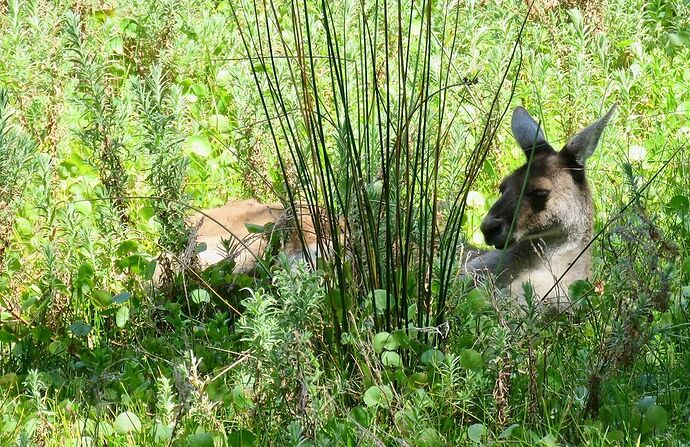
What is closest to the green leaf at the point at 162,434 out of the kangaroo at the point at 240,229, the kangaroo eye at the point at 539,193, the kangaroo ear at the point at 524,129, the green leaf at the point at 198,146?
the kangaroo at the point at 240,229

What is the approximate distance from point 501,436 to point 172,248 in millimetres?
1894

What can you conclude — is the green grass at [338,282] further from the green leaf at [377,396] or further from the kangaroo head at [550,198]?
the kangaroo head at [550,198]

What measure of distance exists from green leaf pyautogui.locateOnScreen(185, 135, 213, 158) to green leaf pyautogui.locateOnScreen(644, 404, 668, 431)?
3.93 m

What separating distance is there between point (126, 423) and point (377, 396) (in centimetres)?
85

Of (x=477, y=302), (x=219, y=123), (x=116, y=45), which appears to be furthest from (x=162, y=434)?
(x=116, y=45)

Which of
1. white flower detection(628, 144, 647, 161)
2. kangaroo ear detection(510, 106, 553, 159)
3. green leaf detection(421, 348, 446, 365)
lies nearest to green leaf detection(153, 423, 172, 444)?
green leaf detection(421, 348, 446, 365)

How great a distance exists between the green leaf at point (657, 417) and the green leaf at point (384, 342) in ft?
2.72

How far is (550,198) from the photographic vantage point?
5.62 metres

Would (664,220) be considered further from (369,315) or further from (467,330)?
(369,315)

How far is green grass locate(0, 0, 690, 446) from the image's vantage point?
3.45 meters

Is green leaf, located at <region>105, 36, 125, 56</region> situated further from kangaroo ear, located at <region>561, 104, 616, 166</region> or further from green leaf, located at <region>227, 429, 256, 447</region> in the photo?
green leaf, located at <region>227, 429, 256, 447</region>

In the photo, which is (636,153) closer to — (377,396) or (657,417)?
(657,417)

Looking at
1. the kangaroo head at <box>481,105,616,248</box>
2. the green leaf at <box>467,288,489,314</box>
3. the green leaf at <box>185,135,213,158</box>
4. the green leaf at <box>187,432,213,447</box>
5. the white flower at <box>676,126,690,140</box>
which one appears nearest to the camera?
the green leaf at <box>187,432,213,447</box>

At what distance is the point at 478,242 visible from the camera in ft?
20.7
